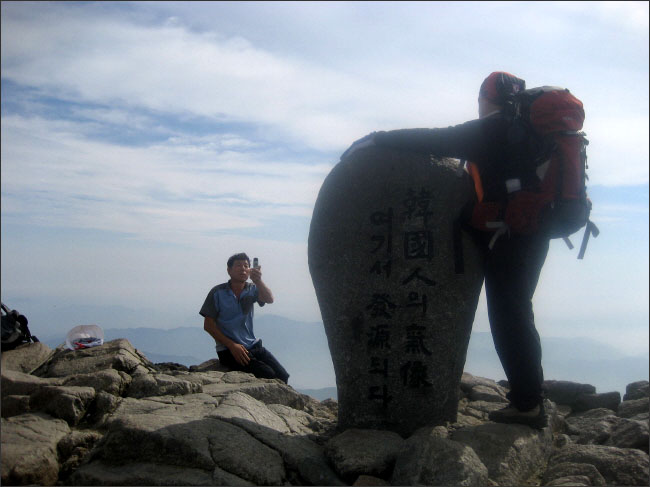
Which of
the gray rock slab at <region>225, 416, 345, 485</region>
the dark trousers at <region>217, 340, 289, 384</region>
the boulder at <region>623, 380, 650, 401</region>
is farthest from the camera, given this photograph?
the boulder at <region>623, 380, 650, 401</region>

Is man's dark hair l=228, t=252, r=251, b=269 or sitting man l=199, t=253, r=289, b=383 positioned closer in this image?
sitting man l=199, t=253, r=289, b=383

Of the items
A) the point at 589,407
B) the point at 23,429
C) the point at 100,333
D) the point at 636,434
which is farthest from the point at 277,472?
the point at 589,407

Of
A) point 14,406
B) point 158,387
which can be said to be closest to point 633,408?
point 158,387

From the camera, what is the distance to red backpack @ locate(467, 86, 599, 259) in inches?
229

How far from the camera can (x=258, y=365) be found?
953 cm

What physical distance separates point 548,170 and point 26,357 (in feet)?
23.6

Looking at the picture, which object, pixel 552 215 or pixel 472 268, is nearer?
pixel 552 215

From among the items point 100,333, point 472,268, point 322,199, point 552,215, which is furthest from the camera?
point 100,333

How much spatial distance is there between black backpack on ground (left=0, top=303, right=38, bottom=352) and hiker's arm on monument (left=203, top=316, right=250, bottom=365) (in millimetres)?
2522

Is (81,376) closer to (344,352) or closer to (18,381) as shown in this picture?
(18,381)

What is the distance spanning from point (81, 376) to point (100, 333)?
221 cm

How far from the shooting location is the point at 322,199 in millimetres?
7066

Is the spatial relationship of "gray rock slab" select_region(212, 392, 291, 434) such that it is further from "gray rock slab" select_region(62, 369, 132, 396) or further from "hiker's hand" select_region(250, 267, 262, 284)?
"hiker's hand" select_region(250, 267, 262, 284)

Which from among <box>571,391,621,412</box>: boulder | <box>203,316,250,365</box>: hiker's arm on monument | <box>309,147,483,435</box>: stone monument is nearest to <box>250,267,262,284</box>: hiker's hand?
<box>203,316,250,365</box>: hiker's arm on monument
